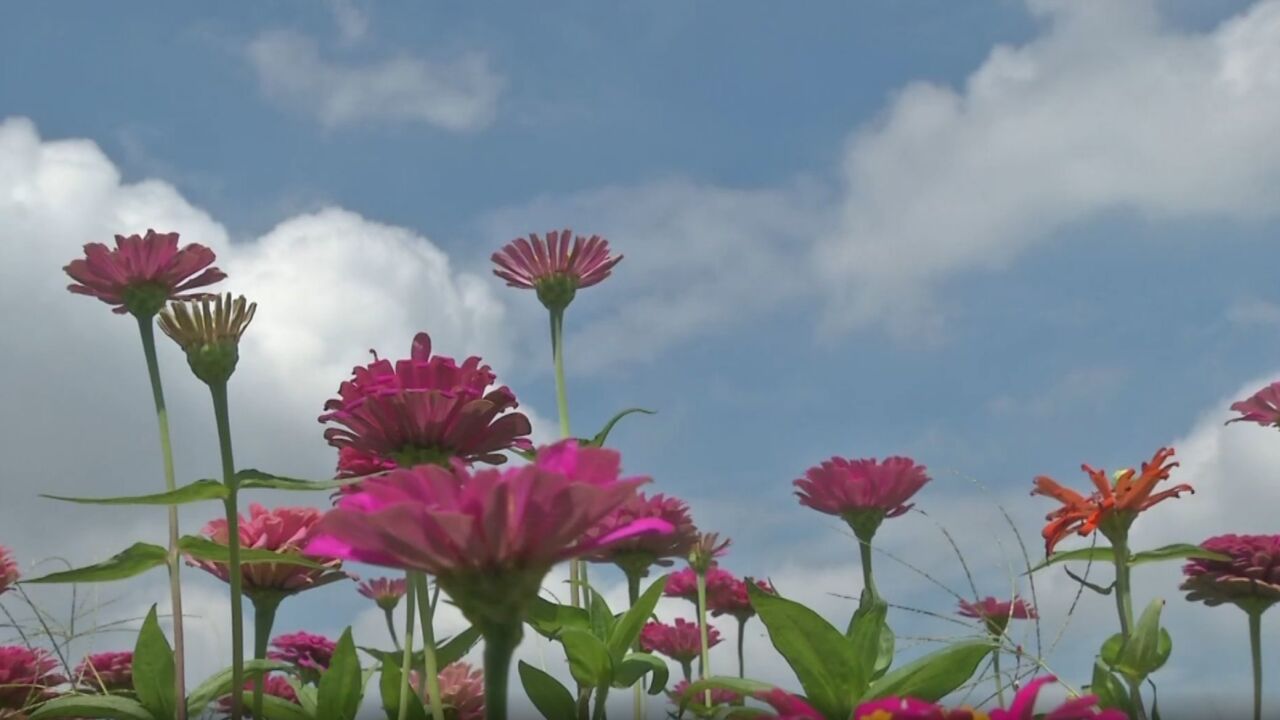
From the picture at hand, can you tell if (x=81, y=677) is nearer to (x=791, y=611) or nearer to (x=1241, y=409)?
(x=791, y=611)

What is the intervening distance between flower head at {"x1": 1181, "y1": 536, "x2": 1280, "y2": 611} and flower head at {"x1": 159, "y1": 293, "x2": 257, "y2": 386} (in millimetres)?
1982

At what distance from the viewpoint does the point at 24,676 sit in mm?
2473

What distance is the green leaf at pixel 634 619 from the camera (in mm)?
1776

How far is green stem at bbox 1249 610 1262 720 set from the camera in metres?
2.38

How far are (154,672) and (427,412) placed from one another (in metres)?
0.74

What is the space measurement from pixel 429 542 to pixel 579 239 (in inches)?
81.1

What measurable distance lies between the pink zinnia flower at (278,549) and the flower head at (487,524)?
4.00ft

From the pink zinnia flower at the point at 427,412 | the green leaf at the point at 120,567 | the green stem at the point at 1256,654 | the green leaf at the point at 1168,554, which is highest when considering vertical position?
the pink zinnia flower at the point at 427,412

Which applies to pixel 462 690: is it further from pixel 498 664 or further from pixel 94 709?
pixel 498 664

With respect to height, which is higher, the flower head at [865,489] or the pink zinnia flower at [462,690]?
the flower head at [865,489]

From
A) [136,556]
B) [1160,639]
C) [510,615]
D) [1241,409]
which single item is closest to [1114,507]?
[1160,639]

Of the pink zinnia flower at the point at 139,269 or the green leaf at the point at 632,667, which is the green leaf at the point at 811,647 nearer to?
the green leaf at the point at 632,667

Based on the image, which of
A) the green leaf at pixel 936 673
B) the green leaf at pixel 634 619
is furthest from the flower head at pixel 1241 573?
the green leaf at pixel 634 619

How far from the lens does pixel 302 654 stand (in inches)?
112
